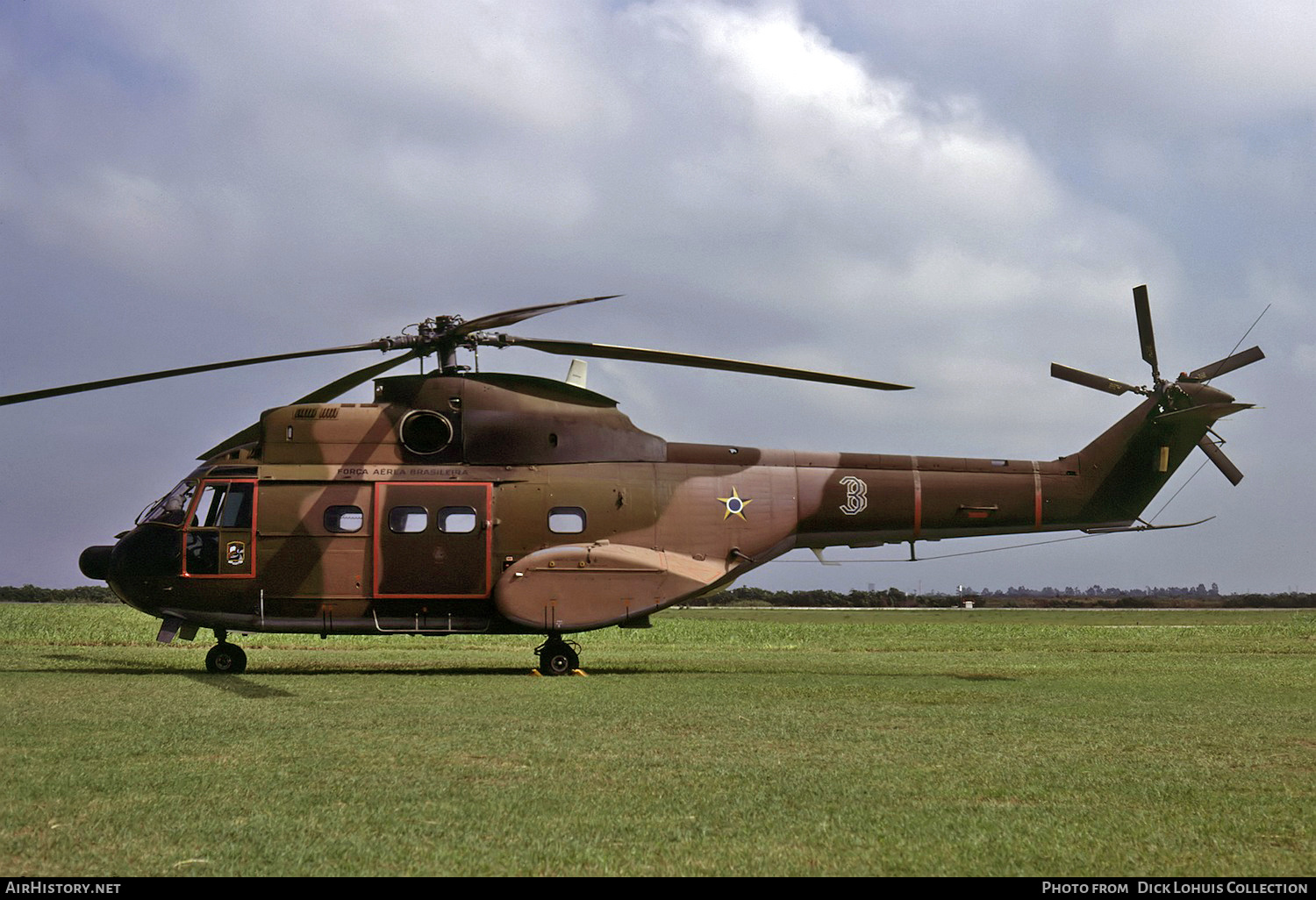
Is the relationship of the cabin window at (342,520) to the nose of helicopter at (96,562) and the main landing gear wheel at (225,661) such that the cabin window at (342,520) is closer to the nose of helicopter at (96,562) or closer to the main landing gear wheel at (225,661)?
the main landing gear wheel at (225,661)

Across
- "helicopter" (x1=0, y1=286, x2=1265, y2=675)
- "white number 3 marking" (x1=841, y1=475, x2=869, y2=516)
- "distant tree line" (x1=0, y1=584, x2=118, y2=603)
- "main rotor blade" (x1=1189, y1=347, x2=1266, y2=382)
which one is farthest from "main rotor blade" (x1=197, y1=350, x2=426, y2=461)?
"distant tree line" (x1=0, y1=584, x2=118, y2=603)

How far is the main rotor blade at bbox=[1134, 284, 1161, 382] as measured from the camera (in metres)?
23.9

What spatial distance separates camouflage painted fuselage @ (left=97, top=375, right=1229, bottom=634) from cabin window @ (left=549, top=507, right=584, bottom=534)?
0.03 metres

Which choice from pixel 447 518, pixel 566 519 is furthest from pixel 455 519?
pixel 566 519

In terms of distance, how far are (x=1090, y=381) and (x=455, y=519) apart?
13297 millimetres

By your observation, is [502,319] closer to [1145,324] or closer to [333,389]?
[333,389]

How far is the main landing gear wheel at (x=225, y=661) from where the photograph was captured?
21.0 metres

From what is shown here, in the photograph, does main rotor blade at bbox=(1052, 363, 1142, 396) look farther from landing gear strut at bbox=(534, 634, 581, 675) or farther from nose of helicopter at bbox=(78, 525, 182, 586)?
nose of helicopter at bbox=(78, 525, 182, 586)

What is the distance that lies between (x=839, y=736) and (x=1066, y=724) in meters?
2.97

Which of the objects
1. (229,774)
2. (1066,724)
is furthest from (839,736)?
(229,774)

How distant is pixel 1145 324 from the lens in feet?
78.5

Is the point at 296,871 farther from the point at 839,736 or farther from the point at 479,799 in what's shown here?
the point at 839,736

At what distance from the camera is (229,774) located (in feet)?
31.2
